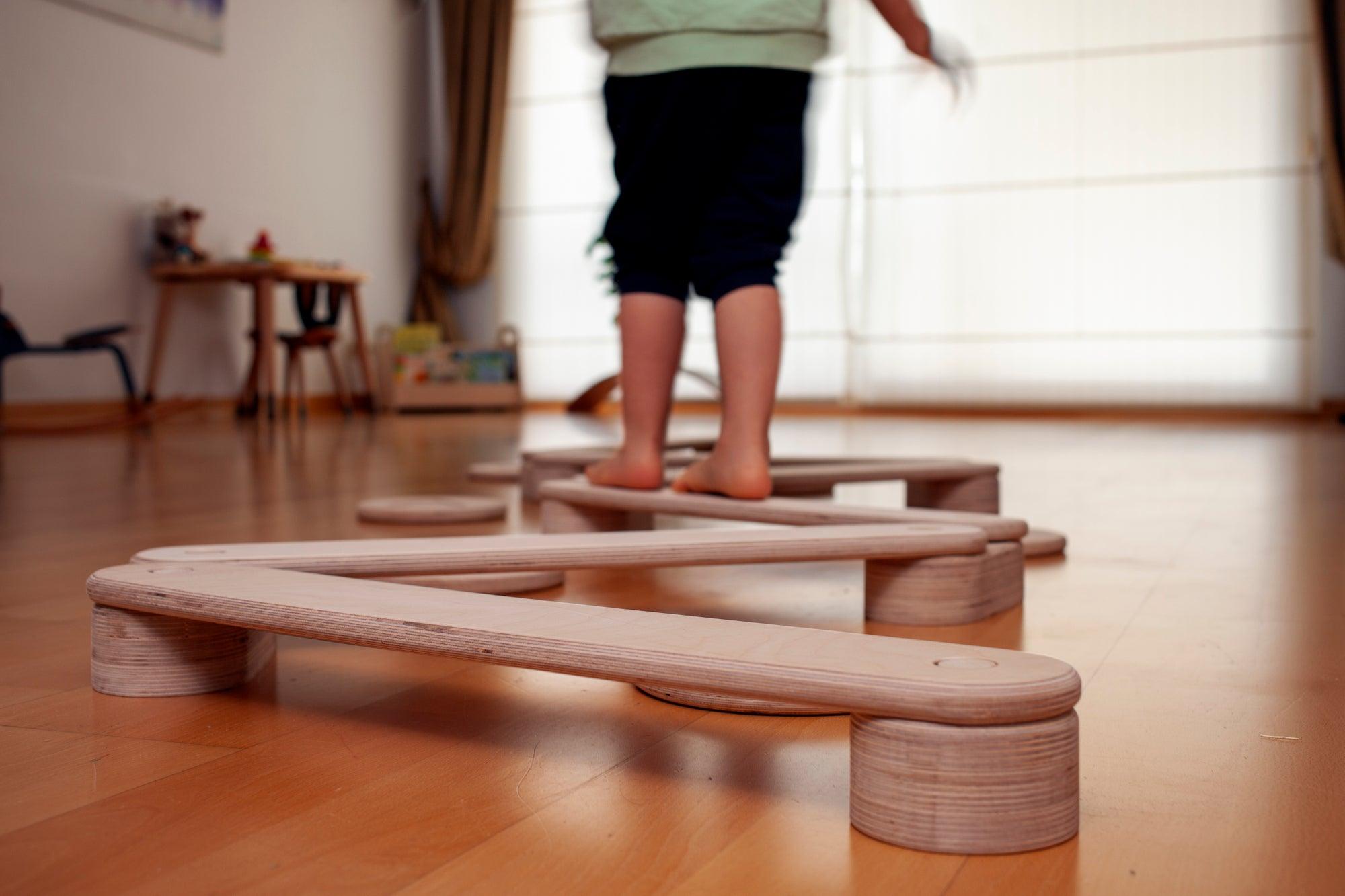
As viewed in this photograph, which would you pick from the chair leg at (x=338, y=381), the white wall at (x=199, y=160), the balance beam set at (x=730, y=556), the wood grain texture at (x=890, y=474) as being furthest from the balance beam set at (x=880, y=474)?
the chair leg at (x=338, y=381)

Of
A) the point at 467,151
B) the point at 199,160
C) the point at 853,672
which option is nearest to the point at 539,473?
the point at 853,672

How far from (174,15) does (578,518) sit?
182 inches

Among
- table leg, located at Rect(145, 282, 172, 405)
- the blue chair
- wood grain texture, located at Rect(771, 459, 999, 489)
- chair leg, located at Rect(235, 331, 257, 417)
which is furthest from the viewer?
chair leg, located at Rect(235, 331, 257, 417)

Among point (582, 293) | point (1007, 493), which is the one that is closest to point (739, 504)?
point (1007, 493)

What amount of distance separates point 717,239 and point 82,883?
3.27 ft

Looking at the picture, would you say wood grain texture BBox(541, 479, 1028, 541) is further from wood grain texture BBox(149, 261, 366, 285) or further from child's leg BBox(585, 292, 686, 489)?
wood grain texture BBox(149, 261, 366, 285)

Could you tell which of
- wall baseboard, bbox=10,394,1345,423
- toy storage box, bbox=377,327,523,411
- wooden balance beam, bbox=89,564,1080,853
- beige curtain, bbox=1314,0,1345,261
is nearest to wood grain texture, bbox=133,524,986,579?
wooden balance beam, bbox=89,564,1080,853

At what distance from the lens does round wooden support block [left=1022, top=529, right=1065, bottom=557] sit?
52.9 inches

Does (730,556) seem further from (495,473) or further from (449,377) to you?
(449,377)

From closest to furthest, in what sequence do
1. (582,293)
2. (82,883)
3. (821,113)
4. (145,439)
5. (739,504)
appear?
(82,883) < (739,504) < (145,439) < (821,113) < (582,293)

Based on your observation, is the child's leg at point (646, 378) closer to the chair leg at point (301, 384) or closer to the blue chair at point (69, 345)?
the blue chair at point (69, 345)

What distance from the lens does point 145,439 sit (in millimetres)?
3816

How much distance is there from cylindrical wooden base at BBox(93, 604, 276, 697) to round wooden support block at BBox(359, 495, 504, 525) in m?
0.85

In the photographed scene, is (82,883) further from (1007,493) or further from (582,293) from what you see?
(582,293)
